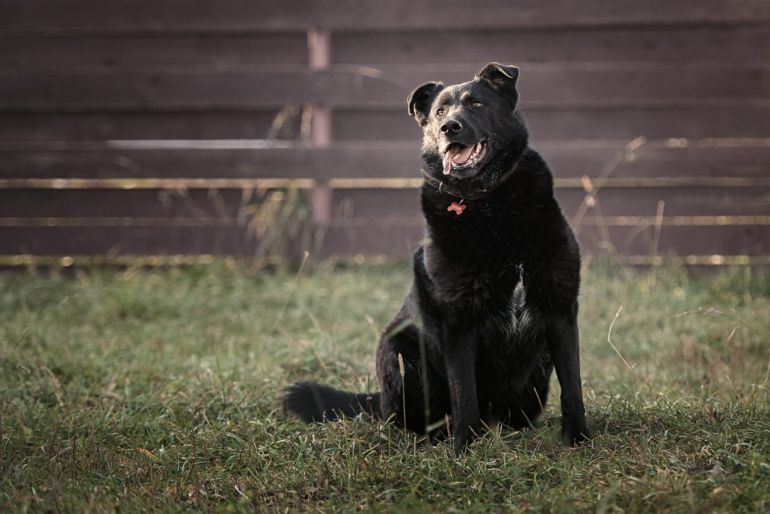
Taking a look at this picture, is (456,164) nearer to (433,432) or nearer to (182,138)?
(433,432)

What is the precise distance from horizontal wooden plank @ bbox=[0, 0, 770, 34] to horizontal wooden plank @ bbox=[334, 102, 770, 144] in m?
0.54

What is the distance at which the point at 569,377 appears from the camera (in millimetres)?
2330

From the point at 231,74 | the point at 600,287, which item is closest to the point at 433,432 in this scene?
the point at 600,287

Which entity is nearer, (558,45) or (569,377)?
(569,377)

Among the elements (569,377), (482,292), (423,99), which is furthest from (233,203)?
(569,377)

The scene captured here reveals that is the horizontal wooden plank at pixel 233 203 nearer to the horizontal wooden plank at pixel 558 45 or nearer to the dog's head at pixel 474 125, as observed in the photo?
the horizontal wooden plank at pixel 558 45

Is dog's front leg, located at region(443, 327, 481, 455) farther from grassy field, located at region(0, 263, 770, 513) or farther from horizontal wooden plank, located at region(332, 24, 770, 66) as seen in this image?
horizontal wooden plank, located at region(332, 24, 770, 66)

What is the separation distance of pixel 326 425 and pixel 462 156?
87 centimetres

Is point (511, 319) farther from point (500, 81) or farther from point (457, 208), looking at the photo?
point (500, 81)

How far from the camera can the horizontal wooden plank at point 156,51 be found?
18.6ft

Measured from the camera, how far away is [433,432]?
2586mm

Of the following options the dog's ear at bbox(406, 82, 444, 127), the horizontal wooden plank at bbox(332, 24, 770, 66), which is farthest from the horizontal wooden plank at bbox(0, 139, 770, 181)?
the dog's ear at bbox(406, 82, 444, 127)

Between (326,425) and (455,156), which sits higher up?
(455,156)

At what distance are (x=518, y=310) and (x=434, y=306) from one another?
23cm
